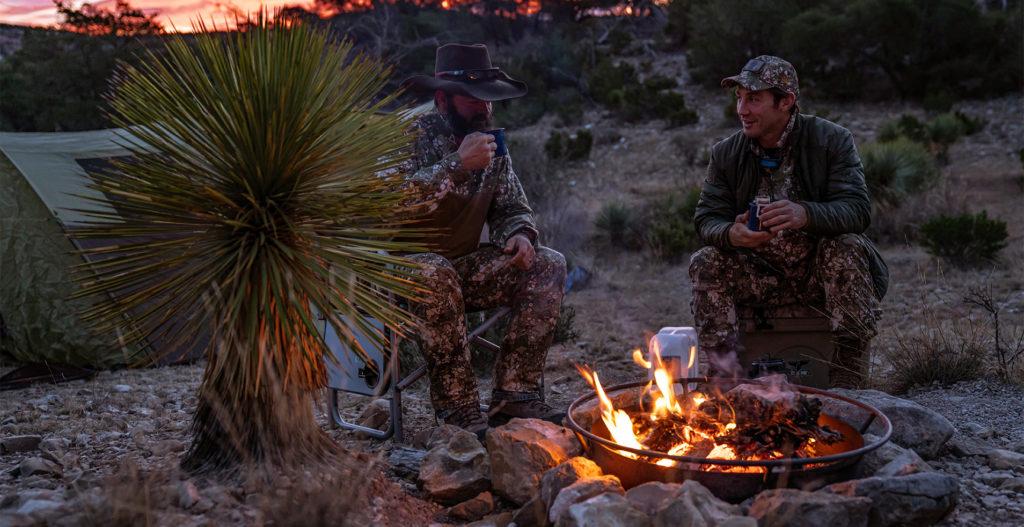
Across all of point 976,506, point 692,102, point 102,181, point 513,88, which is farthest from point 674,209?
point 692,102

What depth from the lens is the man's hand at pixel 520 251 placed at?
11.2 ft

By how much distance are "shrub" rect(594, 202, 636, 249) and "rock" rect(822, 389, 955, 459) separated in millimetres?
6206

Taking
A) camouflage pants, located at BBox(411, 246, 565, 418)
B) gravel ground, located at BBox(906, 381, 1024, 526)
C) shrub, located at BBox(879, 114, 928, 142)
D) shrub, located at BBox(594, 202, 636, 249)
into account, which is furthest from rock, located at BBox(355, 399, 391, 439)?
shrub, located at BBox(879, 114, 928, 142)

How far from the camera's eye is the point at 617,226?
361 inches

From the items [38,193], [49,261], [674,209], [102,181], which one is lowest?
[674,209]

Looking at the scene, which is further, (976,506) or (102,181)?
(976,506)

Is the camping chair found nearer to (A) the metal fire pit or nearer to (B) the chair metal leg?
(B) the chair metal leg

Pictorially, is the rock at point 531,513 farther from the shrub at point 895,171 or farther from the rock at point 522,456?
the shrub at point 895,171

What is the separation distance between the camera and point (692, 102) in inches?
702

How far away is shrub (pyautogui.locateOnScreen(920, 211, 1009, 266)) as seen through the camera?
679cm

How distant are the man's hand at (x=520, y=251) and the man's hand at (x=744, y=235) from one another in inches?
31.7

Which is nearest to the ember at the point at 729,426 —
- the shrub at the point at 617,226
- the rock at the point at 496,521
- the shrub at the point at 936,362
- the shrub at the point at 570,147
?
the rock at the point at 496,521

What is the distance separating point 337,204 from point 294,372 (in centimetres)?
48

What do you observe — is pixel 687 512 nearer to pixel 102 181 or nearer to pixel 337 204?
pixel 337 204
